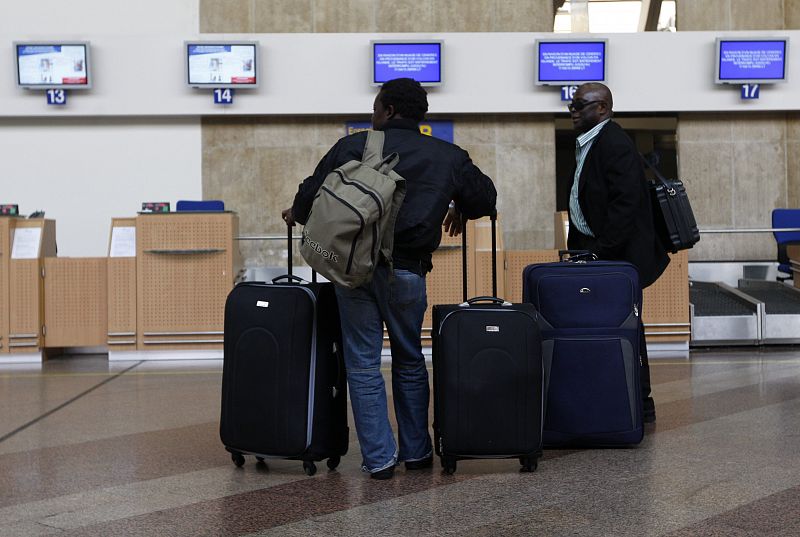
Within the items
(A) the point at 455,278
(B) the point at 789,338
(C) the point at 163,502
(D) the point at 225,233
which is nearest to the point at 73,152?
(D) the point at 225,233

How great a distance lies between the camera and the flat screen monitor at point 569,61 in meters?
11.9

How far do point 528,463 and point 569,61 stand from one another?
28.7 ft

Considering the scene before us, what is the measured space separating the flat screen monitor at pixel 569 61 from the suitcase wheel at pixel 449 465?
871 cm

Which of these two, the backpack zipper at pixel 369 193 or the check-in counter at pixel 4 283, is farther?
the check-in counter at pixel 4 283

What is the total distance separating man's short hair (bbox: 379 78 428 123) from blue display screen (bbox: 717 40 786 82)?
909 centimetres

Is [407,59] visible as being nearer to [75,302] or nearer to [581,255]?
[75,302]

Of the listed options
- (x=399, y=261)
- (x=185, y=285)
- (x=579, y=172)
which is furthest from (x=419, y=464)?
(x=185, y=285)

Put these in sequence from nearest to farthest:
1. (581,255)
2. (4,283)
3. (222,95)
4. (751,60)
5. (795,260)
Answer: (581,255)
(4,283)
(795,260)
(222,95)
(751,60)

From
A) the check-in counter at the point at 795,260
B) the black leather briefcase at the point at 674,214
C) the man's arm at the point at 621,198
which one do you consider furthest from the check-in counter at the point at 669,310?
the man's arm at the point at 621,198

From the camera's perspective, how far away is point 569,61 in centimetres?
1195

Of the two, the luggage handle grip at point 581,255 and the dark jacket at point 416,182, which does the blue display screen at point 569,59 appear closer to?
the luggage handle grip at point 581,255

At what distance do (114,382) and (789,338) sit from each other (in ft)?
19.9

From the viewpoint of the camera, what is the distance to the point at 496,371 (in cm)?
388

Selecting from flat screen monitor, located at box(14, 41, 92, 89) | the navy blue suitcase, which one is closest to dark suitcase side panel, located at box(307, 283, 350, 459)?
the navy blue suitcase
